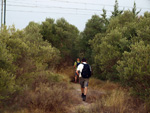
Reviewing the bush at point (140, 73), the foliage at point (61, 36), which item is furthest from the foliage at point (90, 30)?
the bush at point (140, 73)

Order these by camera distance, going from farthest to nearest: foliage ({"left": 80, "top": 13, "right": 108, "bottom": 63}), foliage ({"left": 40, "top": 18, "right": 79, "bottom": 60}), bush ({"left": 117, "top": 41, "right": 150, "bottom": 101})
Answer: foliage ({"left": 40, "top": 18, "right": 79, "bottom": 60}), foliage ({"left": 80, "top": 13, "right": 108, "bottom": 63}), bush ({"left": 117, "top": 41, "right": 150, "bottom": 101})

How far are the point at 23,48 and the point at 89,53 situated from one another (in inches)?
552

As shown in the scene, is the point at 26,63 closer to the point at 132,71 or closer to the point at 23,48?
the point at 23,48

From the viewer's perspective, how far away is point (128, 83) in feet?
25.1

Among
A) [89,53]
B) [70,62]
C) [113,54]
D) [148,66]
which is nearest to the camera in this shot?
[148,66]

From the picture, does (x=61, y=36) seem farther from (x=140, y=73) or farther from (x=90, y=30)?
Answer: (x=140, y=73)

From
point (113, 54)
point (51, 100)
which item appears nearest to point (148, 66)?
point (51, 100)

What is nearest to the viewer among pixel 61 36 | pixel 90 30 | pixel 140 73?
pixel 140 73

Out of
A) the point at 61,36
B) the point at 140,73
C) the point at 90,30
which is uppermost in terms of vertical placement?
the point at 90,30

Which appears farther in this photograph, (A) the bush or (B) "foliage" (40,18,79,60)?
(B) "foliage" (40,18,79,60)

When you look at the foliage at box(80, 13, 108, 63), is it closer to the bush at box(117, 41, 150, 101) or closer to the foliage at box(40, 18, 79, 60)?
the foliage at box(40, 18, 79, 60)

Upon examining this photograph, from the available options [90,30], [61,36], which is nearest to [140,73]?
[90,30]

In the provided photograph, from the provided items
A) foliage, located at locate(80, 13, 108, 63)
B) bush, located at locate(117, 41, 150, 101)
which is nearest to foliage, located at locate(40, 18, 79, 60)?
foliage, located at locate(80, 13, 108, 63)

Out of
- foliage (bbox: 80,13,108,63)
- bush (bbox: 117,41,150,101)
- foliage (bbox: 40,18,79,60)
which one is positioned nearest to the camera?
bush (bbox: 117,41,150,101)
